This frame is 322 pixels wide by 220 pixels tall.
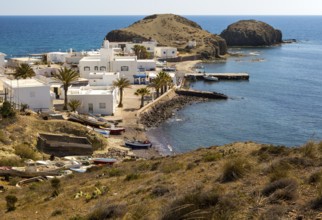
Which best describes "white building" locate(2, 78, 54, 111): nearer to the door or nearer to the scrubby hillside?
the door

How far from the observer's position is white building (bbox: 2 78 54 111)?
40000mm

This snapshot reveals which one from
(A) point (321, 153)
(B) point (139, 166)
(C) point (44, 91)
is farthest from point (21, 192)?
(C) point (44, 91)

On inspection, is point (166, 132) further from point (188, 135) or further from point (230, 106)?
point (230, 106)

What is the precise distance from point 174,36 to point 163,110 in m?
78.1

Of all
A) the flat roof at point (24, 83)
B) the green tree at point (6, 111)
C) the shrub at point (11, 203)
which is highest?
the flat roof at point (24, 83)

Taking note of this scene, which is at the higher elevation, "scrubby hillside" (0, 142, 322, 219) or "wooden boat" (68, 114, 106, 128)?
"scrubby hillside" (0, 142, 322, 219)

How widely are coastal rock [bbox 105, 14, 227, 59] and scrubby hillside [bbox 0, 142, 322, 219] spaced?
3714 inches

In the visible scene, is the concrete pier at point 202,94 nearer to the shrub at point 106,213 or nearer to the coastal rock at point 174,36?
the coastal rock at point 174,36

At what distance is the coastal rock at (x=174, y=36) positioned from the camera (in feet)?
380

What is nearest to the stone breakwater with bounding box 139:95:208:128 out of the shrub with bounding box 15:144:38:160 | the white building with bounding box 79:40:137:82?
the white building with bounding box 79:40:137:82

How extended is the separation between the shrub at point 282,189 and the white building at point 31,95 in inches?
1284

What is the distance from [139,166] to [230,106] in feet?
128

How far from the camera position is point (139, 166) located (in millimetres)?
22000

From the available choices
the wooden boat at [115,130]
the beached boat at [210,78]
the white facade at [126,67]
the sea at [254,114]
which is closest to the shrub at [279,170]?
the sea at [254,114]
